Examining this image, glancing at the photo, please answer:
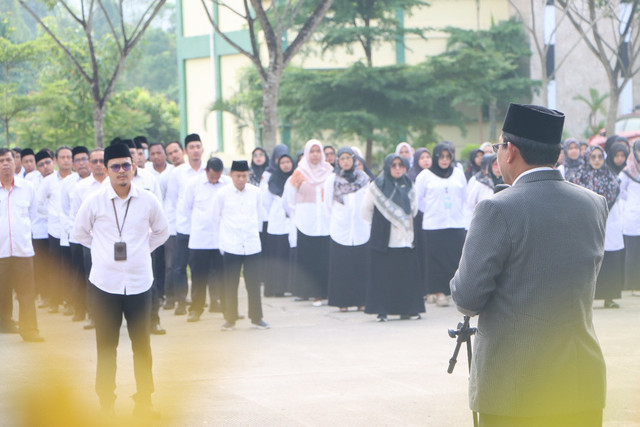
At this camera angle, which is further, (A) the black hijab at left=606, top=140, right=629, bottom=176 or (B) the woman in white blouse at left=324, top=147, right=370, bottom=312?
(A) the black hijab at left=606, top=140, right=629, bottom=176

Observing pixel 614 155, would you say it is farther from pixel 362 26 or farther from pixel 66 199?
pixel 362 26

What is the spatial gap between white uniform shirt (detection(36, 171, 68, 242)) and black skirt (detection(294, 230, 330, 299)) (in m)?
3.32

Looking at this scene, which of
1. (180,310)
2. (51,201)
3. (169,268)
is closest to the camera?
(180,310)

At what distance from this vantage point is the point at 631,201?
14094mm

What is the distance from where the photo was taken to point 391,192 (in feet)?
39.7

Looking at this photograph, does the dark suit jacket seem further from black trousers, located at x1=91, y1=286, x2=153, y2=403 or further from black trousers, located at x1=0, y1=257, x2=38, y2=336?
black trousers, located at x1=0, y1=257, x2=38, y2=336

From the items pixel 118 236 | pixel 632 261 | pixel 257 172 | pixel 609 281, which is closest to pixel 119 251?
pixel 118 236

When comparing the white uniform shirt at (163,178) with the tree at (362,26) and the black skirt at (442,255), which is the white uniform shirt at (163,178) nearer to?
the black skirt at (442,255)

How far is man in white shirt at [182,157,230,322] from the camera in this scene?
12.6m

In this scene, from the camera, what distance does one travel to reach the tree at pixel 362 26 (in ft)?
92.9

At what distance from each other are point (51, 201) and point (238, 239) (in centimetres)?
326

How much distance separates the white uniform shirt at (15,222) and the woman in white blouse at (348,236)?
3.86m

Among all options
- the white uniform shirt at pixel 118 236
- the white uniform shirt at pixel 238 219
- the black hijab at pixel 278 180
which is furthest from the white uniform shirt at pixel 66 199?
the white uniform shirt at pixel 118 236

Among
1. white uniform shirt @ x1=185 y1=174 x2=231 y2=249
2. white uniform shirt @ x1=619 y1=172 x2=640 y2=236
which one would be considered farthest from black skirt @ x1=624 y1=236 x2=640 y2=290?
white uniform shirt @ x1=185 y1=174 x2=231 y2=249
